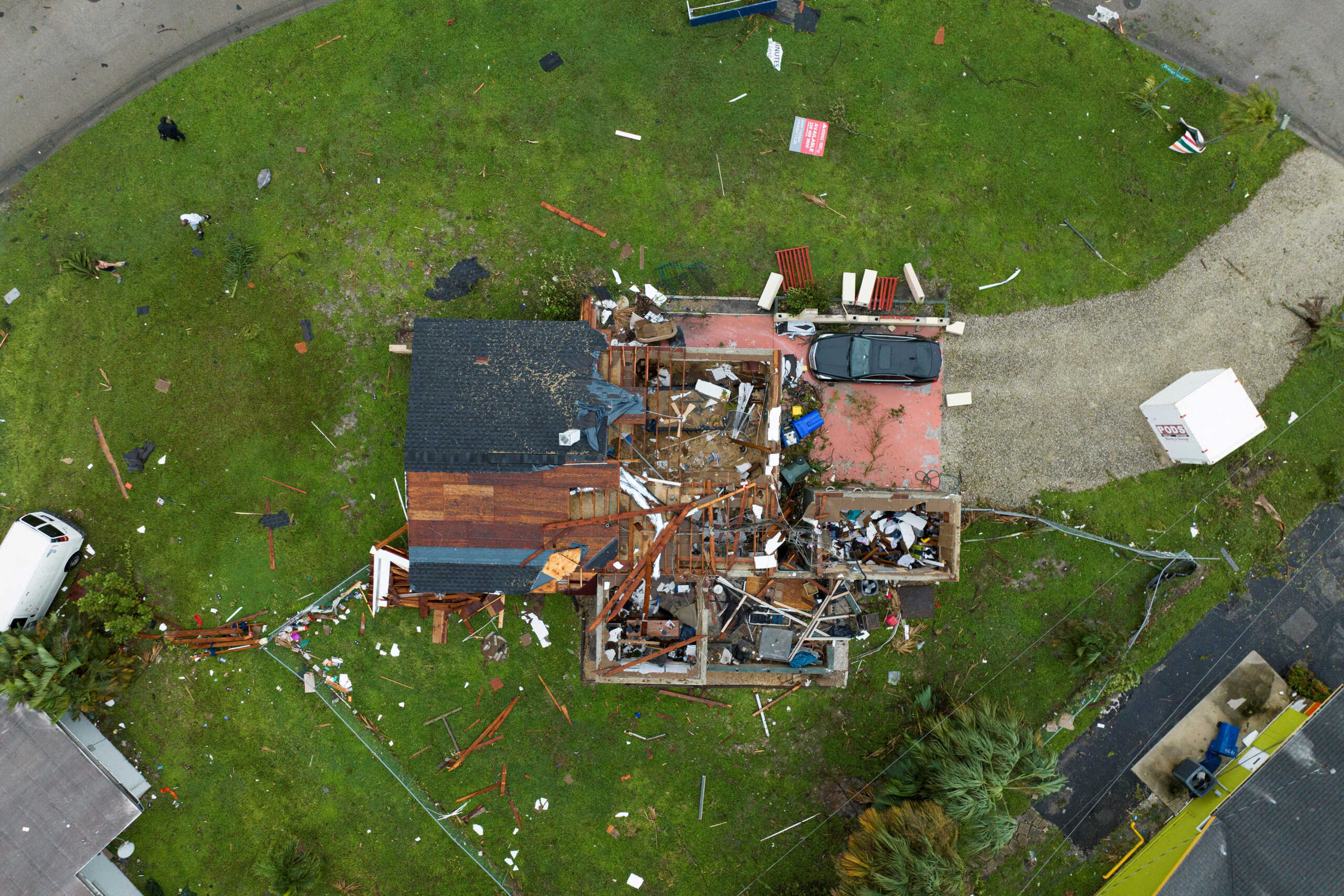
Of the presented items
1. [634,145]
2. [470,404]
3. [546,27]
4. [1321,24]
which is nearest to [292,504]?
[470,404]

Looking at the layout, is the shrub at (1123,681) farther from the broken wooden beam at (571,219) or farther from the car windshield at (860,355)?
the broken wooden beam at (571,219)

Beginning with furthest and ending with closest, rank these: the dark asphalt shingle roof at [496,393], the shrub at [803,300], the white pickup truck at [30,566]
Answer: the shrub at [803,300], the white pickup truck at [30,566], the dark asphalt shingle roof at [496,393]

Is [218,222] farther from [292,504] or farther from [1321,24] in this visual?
[1321,24]

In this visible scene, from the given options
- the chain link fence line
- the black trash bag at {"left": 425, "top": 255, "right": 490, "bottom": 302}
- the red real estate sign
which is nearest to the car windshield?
the red real estate sign

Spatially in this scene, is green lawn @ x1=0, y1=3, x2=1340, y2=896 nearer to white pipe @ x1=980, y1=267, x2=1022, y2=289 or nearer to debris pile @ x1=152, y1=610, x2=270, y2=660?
white pipe @ x1=980, y1=267, x2=1022, y2=289

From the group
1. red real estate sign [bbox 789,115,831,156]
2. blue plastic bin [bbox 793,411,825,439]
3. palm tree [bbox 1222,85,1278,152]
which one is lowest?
blue plastic bin [bbox 793,411,825,439]

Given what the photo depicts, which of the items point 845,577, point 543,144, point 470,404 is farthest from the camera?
point 543,144

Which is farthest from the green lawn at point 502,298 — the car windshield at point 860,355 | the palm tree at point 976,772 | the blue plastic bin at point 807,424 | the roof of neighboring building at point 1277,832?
the blue plastic bin at point 807,424
